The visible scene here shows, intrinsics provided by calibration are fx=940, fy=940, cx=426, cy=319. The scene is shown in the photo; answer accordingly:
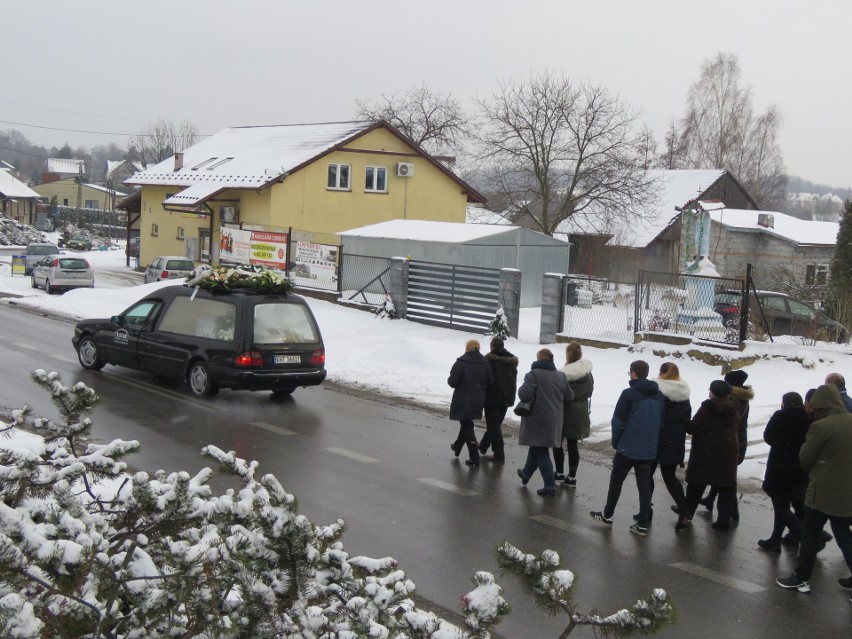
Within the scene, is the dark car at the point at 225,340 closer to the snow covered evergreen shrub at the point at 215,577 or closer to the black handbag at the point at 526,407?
the black handbag at the point at 526,407

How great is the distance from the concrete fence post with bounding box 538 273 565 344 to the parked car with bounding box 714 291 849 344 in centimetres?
333

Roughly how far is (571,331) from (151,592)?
651 inches

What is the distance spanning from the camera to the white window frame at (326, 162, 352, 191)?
3981 centimetres

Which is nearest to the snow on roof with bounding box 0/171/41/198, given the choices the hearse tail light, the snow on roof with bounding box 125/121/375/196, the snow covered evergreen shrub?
the snow on roof with bounding box 125/121/375/196

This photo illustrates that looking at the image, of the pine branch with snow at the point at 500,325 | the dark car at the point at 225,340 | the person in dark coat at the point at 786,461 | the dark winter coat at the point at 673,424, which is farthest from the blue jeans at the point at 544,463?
the pine branch with snow at the point at 500,325

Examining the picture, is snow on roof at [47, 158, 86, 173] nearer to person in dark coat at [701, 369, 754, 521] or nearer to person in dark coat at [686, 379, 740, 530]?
person in dark coat at [701, 369, 754, 521]

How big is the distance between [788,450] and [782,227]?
4235 centimetres

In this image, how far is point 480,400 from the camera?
10.6 m

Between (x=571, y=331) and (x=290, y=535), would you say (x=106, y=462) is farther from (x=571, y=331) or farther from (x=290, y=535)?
(x=571, y=331)

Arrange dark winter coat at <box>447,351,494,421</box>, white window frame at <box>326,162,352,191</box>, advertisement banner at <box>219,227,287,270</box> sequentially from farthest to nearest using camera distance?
white window frame at <box>326,162,352,191</box> → advertisement banner at <box>219,227,287,270</box> → dark winter coat at <box>447,351,494,421</box>

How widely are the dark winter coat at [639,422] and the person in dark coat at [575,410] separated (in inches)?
57.4

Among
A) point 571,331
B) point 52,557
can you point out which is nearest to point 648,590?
point 52,557

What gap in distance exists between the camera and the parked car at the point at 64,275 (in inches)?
1297

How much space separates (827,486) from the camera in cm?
704
